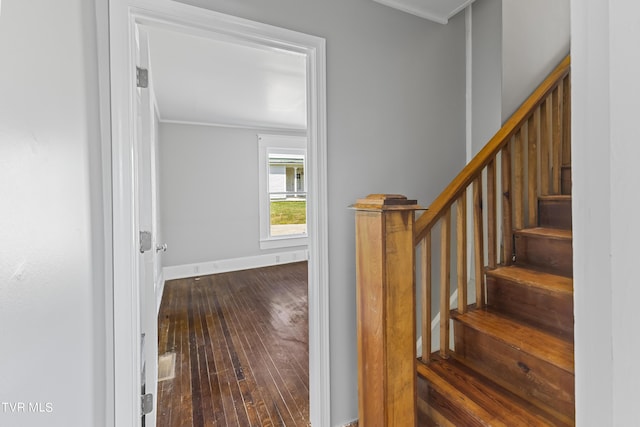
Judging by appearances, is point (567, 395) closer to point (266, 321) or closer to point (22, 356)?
point (22, 356)

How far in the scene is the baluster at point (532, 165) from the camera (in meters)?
1.80

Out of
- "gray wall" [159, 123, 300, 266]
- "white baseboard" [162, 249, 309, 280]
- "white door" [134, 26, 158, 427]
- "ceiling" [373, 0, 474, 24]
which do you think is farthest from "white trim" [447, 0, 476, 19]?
"white baseboard" [162, 249, 309, 280]

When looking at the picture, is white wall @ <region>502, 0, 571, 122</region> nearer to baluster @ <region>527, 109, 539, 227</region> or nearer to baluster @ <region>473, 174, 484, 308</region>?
baluster @ <region>527, 109, 539, 227</region>

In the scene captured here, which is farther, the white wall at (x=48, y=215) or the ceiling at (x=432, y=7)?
the ceiling at (x=432, y=7)

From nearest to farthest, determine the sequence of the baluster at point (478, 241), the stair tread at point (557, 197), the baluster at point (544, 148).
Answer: the baluster at point (478, 241) < the stair tread at point (557, 197) < the baluster at point (544, 148)

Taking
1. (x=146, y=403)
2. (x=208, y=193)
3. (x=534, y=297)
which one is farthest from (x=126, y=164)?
(x=208, y=193)

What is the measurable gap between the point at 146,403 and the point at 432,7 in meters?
2.64

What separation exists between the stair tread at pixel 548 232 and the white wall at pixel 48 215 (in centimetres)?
202

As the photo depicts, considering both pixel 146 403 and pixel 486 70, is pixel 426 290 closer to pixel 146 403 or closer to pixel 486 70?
pixel 146 403

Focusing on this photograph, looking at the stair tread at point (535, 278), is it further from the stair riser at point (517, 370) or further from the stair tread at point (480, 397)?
the stair tread at point (480, 397)

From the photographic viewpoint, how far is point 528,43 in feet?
6.26

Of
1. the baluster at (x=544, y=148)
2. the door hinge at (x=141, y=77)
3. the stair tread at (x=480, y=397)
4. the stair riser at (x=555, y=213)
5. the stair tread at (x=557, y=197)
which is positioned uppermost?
the door hinge at (x=141, y=77)

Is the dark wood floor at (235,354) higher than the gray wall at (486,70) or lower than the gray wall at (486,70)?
lower

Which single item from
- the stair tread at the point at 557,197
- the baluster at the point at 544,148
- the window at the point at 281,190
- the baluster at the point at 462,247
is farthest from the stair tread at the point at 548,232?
the window at the point at 281,190
